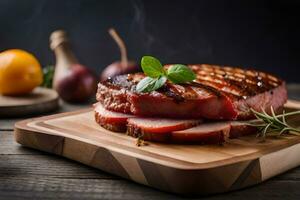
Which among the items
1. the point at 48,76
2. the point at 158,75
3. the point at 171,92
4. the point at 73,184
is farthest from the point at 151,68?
the point at 48,76

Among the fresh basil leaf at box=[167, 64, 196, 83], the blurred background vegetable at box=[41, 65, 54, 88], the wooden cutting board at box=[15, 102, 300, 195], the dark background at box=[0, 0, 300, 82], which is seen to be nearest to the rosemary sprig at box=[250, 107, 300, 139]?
the wooden cutting board at box=[15, 102, 300, 195]

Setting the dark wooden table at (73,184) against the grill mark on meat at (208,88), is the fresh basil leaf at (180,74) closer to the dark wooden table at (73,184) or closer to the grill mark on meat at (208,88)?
the grill mark on meat at (208,88)

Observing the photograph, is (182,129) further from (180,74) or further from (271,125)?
(271,125)

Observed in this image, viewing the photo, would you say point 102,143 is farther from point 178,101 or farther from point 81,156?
point 178,101

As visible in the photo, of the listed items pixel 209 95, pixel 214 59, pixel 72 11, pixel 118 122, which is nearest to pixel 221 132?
pixel 209 95

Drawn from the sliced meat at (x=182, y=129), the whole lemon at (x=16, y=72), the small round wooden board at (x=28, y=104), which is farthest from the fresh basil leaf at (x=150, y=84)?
the whole lemon at (x=16, y=72)

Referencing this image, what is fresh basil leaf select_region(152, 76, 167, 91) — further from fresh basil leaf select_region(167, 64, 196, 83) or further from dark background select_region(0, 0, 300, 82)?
Result: dark background select_region(0, 0, 300, 82)

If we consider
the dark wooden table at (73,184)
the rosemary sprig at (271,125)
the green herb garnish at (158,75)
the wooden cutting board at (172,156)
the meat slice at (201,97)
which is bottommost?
the dark wooden table at (73,184)

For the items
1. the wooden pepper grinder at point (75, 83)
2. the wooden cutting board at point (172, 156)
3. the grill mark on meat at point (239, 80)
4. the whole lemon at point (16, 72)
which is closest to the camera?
the wooden cutting board at point (172, 156)
